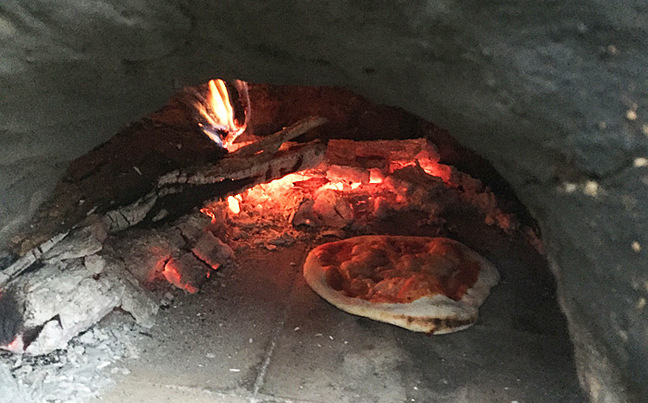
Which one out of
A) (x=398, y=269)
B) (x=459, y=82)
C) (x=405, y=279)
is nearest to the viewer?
(x=459, y=82)

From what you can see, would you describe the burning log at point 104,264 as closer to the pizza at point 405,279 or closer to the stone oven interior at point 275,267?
the stone oven interior at point 275,267

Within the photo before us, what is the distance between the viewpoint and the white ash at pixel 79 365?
81.2 inches

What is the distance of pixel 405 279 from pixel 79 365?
1686 mm

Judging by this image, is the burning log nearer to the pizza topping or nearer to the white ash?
the white ash

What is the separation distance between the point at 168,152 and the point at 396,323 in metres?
1.63

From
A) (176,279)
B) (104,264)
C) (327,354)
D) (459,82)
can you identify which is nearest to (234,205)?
(176,279)

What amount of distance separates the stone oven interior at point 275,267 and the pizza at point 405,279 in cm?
8

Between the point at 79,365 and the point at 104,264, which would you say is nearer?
the point at 79,365

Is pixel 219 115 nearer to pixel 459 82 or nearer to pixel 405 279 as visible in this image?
pixel 405 279

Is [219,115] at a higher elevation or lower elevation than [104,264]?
higher

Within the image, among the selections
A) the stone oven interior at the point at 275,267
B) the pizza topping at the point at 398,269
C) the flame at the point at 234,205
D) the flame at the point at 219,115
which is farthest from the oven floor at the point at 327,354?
the flame at the point at 219,115

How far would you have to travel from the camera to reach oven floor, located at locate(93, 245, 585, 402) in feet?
7.13

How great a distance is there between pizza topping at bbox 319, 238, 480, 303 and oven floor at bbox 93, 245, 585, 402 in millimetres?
181

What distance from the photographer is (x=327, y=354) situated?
2393 millimetres
